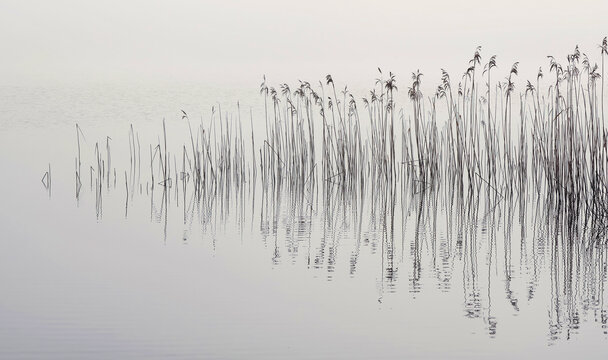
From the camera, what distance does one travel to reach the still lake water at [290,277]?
183 inches

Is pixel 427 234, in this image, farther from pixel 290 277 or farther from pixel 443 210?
pixel 290 277

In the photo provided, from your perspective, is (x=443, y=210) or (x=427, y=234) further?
(x=443, y=210)

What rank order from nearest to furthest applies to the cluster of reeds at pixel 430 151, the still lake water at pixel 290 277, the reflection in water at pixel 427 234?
the still lake water at pixel 290 277 → the reflection in water at pixel 427 234 → the cluster of reeds at pixel 430 151

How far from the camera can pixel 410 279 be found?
19.9 ft

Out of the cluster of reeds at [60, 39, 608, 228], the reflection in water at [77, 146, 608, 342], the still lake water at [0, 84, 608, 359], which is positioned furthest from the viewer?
the cluster of reeds at [60, 39, 608, 228]

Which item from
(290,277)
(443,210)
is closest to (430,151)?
(443,210)

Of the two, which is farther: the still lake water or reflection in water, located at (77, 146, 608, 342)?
reflection in water, located at (77, 146, 608, 342)

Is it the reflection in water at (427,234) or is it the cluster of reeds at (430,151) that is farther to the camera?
the cluster of reeds at (430,151)

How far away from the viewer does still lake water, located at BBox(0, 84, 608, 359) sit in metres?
4.66

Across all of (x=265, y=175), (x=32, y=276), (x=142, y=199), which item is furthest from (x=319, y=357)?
A: (x=265, y=175)

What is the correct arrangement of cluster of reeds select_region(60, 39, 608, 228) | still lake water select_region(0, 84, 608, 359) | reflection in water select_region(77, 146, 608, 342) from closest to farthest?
still lake water select_region(0, 84, 608, 359) → reflection in water select_region(77, 146, 608, 342) → cluster of reeds select_region(60, 39, 608, 228)

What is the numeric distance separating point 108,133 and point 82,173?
4635mm

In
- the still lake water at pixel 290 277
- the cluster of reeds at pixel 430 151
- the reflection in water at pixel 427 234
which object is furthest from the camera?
the cluster of reeds at pixel 430 151

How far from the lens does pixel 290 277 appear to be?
616cm
